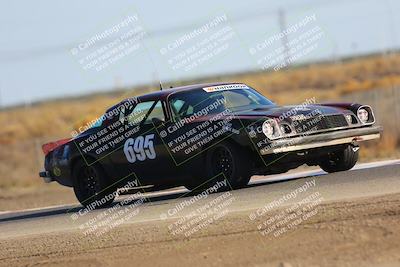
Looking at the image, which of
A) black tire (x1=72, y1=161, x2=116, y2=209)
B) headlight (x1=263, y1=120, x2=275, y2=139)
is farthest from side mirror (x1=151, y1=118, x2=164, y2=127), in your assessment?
headlight (x1=263, y1=120, x2=275, y2=139)

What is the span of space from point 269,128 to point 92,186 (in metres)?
3.06

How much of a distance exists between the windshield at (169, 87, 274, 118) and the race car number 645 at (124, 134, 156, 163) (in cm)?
51

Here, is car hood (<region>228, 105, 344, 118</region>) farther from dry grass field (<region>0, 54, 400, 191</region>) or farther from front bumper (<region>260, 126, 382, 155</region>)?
dry grass field (<region>0, 54, 400, 191</region>)

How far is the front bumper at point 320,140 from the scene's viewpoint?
11.0m

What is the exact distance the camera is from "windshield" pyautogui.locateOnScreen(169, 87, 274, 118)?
11961 millimetres

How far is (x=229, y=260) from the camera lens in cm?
770

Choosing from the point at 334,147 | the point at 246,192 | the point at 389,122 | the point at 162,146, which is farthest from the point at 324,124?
the point at 389,122

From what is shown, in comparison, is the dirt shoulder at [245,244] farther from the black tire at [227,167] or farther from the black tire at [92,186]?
the black tire at [92,186]

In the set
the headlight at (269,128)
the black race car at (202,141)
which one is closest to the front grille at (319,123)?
the black race car at (202,141)

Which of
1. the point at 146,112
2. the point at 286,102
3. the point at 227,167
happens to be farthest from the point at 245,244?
the point at 286,102

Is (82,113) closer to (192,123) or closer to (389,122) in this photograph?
(389,122)

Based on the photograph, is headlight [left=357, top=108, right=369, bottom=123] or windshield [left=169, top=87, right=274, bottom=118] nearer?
windshield [left=169, top=87, right=274, bottom=118]

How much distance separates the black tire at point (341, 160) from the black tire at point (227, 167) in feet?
5.18

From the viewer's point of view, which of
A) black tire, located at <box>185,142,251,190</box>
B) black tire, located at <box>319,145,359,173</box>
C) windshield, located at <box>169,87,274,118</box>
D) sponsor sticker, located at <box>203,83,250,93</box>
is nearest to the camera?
black tire, located at <box>185,142,251,190</box>
